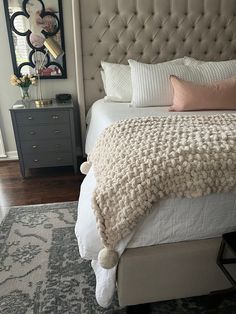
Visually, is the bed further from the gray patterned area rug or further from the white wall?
the gray patterned area rug

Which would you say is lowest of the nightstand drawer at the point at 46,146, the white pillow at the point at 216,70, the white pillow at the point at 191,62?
the nightstand drawer at the point at 46,146

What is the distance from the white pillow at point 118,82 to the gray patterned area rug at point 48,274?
1.13 metres

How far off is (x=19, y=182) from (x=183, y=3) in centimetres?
233

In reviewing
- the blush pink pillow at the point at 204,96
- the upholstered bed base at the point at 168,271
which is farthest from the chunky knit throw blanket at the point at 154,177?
the blush pink pillow at the point at 204,96

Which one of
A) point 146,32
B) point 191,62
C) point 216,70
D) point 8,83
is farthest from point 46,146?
point 216,70

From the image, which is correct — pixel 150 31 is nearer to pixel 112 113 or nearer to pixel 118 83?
pixel 118 83

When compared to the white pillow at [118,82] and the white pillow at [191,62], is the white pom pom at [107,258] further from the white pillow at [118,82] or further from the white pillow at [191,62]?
the white pillow at [191,62]

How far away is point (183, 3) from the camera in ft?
8.17

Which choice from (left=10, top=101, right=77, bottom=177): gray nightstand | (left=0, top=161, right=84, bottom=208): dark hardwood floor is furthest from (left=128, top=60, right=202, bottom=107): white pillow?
(left=0, top=161, right=84, bottom=208): dark hardwood floor

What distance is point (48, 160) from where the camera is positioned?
102 inches

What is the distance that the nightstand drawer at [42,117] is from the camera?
2.38 m

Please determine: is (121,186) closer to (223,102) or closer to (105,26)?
(223,102)

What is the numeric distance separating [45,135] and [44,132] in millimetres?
31

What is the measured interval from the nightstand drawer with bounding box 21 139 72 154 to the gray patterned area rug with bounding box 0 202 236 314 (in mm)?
700
